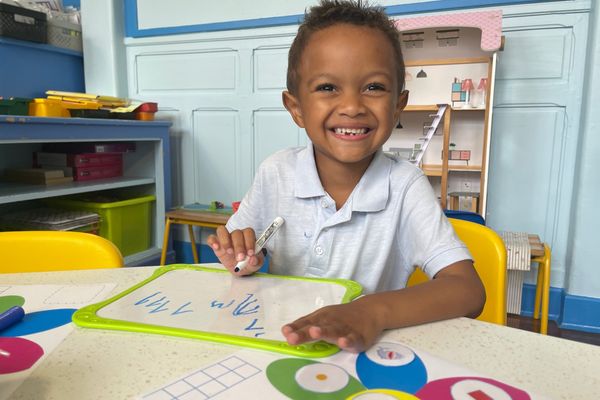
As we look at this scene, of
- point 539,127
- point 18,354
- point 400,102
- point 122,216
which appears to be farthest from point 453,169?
point 18,354

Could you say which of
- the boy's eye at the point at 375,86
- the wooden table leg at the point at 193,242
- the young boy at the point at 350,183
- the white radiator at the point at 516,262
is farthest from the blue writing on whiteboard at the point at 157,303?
the wooden table leg at the point at 193,242

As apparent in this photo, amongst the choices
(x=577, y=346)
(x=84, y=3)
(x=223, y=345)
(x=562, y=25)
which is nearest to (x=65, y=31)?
(x=84, y=3)

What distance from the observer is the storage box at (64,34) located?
95.0 inches

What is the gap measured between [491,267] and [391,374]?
45 centimetres

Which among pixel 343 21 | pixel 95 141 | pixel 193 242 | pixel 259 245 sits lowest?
pixel 193 242

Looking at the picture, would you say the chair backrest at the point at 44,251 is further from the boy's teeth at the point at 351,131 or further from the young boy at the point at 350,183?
the boy's teeth at the point at 351,131

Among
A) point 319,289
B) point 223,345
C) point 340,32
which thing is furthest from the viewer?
point 340,32

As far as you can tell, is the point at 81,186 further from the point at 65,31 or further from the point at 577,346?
the point at 577,346

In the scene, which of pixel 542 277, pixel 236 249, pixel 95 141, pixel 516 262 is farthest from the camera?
pixel 95 141

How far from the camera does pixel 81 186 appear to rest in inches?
79.4

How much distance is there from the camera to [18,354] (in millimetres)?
418

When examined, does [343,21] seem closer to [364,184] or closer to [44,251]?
[364,184]

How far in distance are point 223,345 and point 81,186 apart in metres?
1.84

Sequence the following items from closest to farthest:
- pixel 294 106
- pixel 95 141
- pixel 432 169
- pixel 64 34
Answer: pixel 294 106 < pixel 432 169 < pixel 95 141 < pixel 64 34
